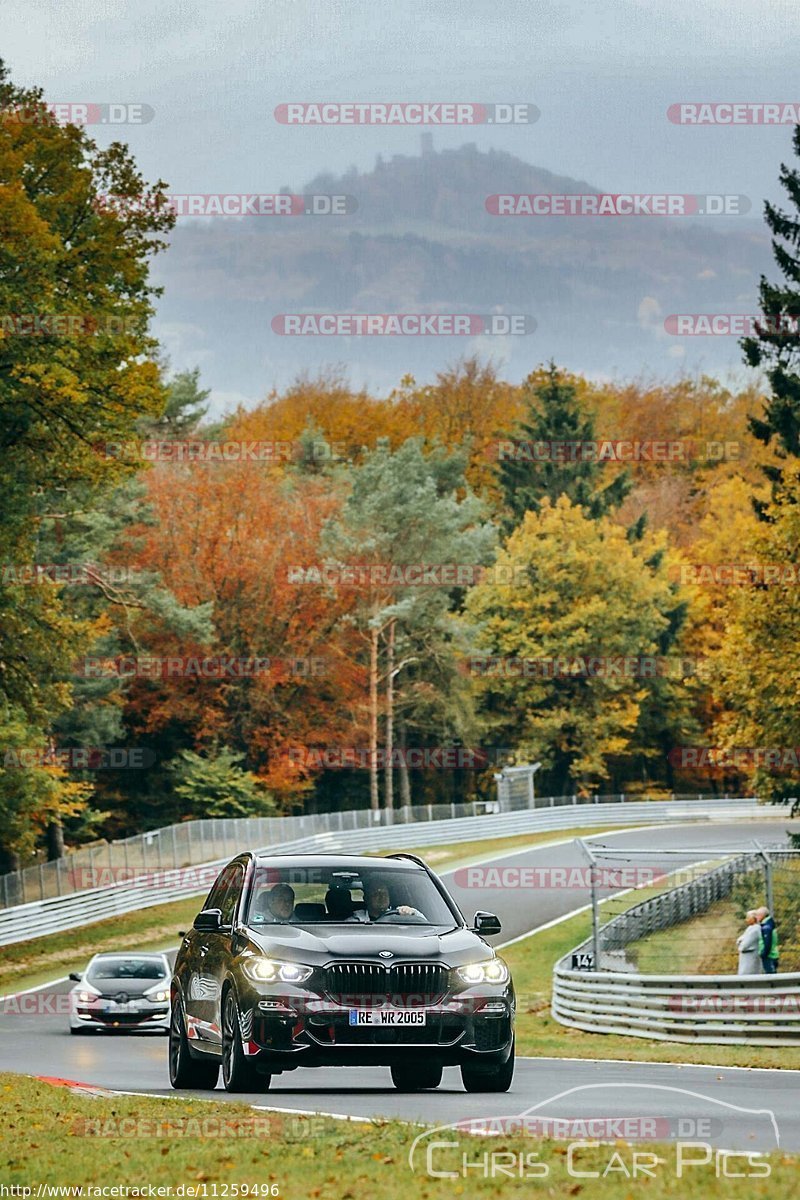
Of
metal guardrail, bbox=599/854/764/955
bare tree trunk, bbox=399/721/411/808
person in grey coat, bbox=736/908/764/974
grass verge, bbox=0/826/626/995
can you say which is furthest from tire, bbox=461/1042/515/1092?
bare tree trunk, bbox=399/721/411/808

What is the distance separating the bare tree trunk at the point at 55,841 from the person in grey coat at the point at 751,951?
43.4 metres

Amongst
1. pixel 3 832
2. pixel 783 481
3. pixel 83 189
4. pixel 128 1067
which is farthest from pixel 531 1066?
pixel 3 832

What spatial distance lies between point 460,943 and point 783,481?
31.4 m

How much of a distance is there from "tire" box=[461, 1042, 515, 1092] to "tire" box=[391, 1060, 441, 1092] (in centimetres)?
70

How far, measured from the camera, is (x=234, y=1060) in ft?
46.3

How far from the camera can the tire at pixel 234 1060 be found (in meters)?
13.9

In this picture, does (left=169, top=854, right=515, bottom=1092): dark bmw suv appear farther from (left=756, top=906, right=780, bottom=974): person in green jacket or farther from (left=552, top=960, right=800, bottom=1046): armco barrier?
(left=756, top=906, right=780, bottom=974): person in green jacket

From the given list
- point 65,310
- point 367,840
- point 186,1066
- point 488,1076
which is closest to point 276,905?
point 488,1076

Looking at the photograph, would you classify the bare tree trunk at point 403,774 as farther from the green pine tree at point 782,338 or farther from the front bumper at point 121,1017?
the front bumper at point 121,1017

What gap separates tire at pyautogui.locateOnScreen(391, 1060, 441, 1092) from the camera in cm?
1531

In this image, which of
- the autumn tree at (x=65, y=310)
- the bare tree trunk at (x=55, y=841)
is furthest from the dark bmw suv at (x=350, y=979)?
the bare tree trunk at (x=55, y=841)

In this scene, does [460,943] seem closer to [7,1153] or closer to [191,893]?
[7,1153]

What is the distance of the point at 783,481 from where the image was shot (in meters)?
43.8

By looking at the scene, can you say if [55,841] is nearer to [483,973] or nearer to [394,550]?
[394,550]
